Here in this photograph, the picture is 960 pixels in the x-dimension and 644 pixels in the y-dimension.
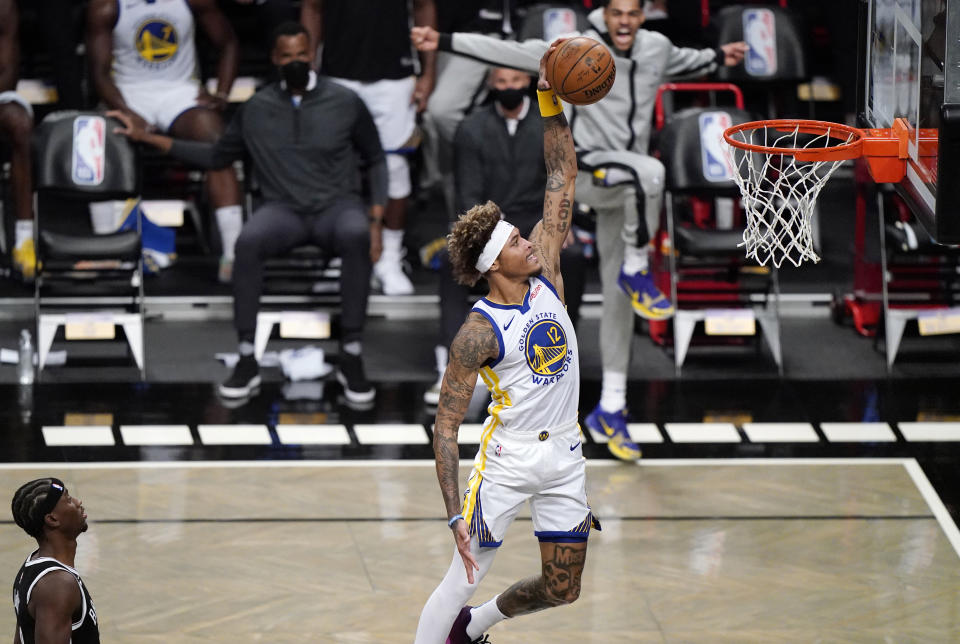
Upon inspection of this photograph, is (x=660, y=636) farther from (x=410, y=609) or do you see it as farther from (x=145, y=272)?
(x=145, y=272)

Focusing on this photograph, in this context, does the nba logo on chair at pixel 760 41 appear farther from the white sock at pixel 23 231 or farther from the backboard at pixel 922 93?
the white sock at pixel 23 231

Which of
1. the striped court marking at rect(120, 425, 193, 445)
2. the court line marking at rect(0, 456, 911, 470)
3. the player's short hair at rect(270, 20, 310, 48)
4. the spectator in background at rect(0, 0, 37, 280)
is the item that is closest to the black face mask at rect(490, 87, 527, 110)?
the player's short hair at rect(270, 20, 310, 48)

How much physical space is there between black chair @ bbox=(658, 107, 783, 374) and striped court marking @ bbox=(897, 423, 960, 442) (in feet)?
3.41

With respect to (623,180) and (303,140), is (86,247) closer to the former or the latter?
(303,140)

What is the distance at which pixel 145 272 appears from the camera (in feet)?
33.9

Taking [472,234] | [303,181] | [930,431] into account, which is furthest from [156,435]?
[930,431]

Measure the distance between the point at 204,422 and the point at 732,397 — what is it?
295 cm

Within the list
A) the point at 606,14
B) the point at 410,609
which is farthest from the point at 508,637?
the point at 606,14

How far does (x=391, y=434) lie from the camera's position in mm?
8180

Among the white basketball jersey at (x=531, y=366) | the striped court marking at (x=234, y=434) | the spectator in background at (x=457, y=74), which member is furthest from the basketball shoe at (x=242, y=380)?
the white basketball jersey at (x=531, y=366)

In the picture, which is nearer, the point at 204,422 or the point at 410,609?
the point at 410,609

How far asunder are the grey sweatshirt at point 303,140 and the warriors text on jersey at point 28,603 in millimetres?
4589

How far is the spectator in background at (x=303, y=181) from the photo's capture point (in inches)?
341

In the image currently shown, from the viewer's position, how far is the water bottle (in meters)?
8.92
